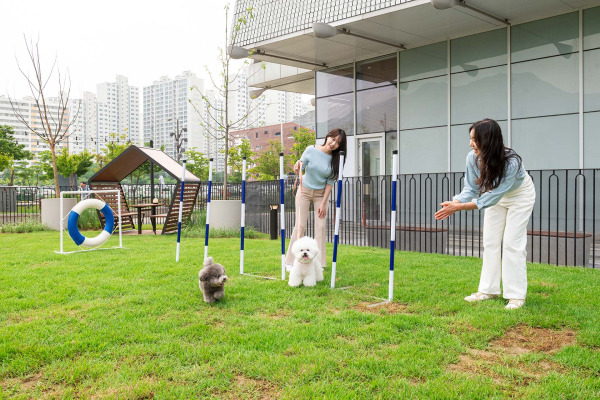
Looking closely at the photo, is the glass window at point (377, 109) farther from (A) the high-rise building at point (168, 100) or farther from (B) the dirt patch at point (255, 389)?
(A) the high-rise building at point (168, 100)

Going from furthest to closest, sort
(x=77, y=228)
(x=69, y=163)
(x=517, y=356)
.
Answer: (x=69, y=163), (x=77, y=228), (x=517, y=356)

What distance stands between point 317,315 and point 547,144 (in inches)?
380

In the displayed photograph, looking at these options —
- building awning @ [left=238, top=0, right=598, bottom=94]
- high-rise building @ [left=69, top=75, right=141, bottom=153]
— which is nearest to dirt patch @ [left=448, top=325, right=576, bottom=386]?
building awning @ [left=238, top=0, right=598, bottom=94]

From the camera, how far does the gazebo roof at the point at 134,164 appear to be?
41.3 feet

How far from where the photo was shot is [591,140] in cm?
1083

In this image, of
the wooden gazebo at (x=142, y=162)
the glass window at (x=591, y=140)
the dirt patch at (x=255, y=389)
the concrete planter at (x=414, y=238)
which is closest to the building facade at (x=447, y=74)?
the glass window at (x=591, y=140)

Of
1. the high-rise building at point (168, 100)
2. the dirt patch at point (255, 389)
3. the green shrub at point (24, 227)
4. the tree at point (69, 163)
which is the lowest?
the dirt patch at point (255, 389)

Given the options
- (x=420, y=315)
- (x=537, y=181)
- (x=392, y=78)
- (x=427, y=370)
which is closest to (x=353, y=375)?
(x=427, y=370)

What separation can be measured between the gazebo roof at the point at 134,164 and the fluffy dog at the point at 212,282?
7.86 m

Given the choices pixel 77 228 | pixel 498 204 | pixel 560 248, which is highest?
pixel 498 204

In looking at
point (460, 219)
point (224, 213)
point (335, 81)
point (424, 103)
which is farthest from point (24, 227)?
point (424, 103)

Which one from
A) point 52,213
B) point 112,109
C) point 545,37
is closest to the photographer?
point 545,37

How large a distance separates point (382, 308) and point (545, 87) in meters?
9.54

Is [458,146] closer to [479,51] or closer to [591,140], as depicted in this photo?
[479,51]
